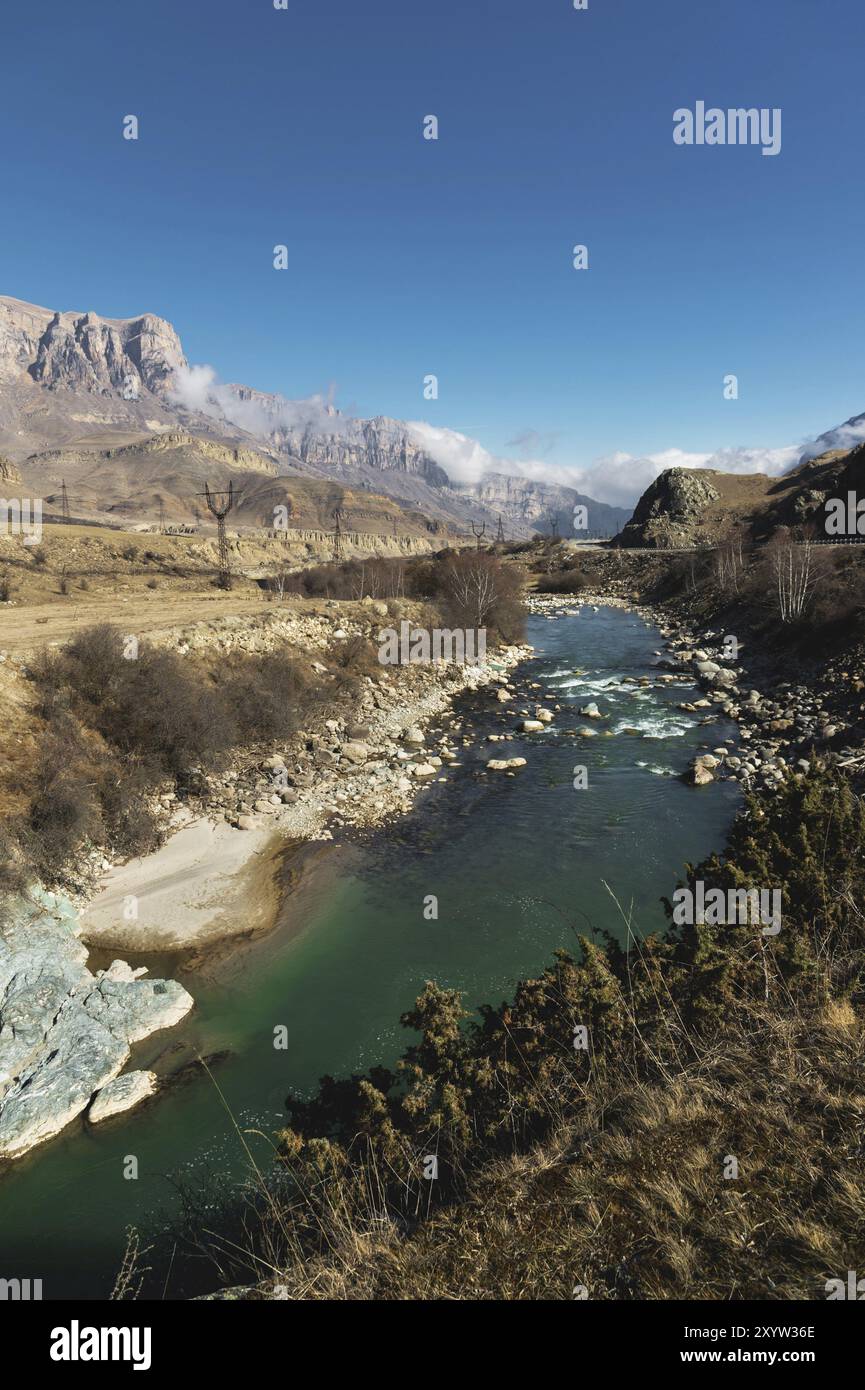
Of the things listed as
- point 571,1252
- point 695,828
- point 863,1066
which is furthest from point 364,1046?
point 695,828

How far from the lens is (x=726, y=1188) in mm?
4469

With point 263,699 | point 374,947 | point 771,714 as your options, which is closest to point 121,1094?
point 374,947

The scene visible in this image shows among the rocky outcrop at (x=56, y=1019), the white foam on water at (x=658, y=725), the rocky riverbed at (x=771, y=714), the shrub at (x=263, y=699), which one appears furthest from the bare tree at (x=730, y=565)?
the rocky outcrop at (x=56, y=1019)

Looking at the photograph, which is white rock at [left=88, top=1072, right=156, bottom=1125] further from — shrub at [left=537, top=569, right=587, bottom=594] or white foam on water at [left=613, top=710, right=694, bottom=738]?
shrub at [left=537, top=569, right=587, bottom=594]

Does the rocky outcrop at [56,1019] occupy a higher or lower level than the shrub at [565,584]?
lower

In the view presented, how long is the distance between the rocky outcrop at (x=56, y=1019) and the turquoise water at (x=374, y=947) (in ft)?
1.25

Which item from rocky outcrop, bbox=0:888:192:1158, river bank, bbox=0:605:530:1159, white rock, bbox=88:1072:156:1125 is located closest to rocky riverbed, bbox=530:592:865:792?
river bank, bbox=0:605:530:1159

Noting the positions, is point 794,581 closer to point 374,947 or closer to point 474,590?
point 474,590

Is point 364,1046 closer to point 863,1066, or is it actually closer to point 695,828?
point 863,1066

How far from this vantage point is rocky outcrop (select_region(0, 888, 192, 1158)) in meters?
9.29

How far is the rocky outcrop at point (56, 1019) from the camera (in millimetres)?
9289

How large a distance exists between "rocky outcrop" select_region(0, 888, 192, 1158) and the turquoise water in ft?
1.25

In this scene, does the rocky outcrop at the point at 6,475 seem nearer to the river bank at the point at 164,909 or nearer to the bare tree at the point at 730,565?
the river bank at the point at 164,909

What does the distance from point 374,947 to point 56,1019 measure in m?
5.87
